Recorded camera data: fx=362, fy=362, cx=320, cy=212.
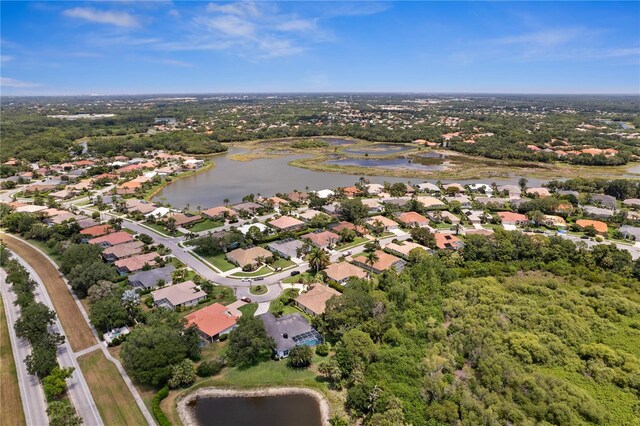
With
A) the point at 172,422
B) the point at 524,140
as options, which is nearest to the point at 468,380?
the point at 172,422

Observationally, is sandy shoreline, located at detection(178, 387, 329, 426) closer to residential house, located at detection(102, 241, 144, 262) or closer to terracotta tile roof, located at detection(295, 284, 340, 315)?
terracotta tile roof, located at detection(295, 284, 340, 315)

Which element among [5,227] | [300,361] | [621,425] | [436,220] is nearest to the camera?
[621,425]

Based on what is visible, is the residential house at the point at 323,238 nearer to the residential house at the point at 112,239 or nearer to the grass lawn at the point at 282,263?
the grass lawn at the point at 282,263

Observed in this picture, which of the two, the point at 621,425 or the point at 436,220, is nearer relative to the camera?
the point at 621,425

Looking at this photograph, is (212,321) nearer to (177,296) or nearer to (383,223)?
(177,296)

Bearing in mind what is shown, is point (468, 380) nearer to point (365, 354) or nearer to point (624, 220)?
point (365, 354)

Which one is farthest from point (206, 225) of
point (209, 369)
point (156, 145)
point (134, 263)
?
point (156, 145)
